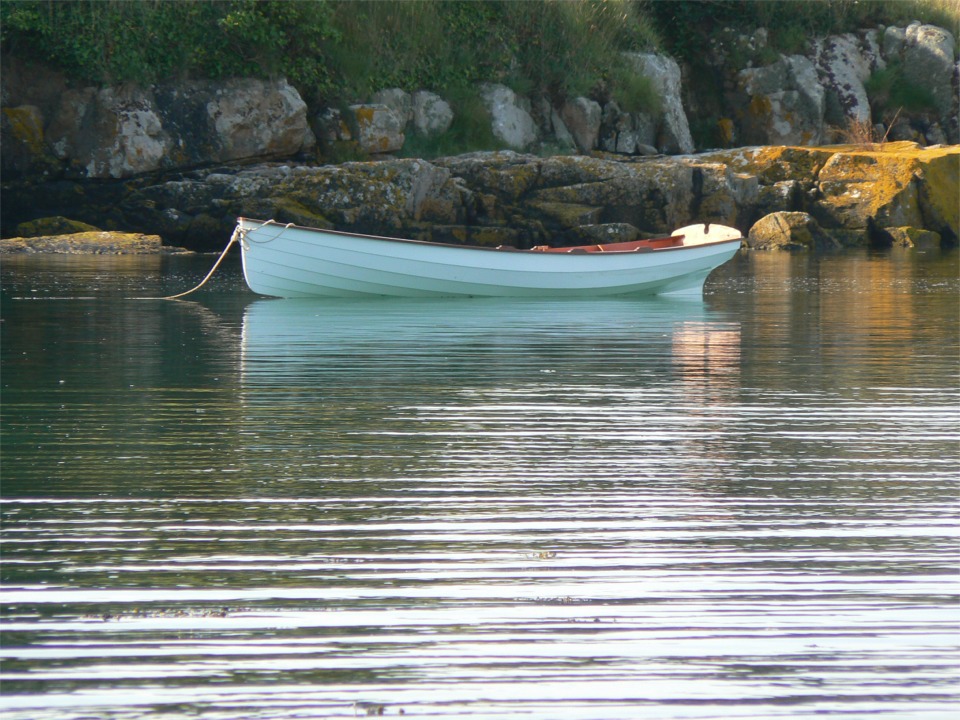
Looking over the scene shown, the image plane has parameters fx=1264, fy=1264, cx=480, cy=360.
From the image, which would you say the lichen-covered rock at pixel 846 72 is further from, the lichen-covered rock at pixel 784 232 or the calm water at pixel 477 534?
the calm water at pixel 477 534

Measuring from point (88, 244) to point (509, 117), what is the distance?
31.8 feet

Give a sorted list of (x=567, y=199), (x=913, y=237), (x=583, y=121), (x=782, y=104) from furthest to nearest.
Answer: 1. (x=782, y=104)
2. (x=583, y=121)
3. (x=913, y=237)
4. (x=567, y=199)

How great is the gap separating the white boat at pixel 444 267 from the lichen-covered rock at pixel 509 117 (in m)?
11.7

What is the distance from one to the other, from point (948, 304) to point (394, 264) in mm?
6076

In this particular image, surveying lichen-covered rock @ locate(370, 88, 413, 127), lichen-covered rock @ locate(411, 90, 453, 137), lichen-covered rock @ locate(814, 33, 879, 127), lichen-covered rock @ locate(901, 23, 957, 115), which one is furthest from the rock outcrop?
lichen-covered rock @ locate(901, 23, 957, 115)

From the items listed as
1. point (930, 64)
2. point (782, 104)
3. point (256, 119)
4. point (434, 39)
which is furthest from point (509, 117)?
point (930, 64)

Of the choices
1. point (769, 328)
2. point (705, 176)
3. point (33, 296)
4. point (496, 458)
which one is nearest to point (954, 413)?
point (496, 458)

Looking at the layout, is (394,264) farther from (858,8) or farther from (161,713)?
(858,8)

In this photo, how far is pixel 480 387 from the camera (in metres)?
7.85

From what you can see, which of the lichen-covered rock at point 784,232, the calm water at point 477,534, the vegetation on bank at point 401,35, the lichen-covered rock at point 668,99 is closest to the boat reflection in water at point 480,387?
the calm water at point 477,534

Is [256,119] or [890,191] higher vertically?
[256,119]

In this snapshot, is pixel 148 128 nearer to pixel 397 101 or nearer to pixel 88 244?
pixel 88 244

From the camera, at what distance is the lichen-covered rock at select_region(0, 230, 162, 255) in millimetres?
21359

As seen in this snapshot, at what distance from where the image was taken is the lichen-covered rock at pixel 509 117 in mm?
26844
